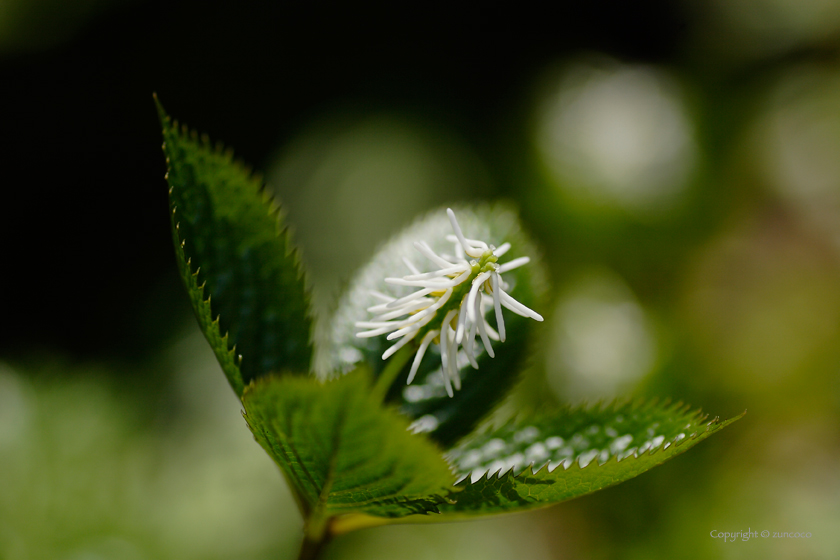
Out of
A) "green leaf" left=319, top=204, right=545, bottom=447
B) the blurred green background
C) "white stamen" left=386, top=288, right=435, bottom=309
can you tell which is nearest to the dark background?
the blurred green background

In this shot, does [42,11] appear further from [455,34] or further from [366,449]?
[366,449]

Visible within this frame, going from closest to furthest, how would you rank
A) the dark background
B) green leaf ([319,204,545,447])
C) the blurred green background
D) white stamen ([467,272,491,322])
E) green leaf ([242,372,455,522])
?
1. green leaf ([242,372,455,522])
2. white stamen ([467,272,491,322])
3. green leaf ([319,204,545,447])
4. the blurred green background
5. the dark background

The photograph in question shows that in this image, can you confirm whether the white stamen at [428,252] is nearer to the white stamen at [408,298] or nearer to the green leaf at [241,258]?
the white stamen at [408,298]

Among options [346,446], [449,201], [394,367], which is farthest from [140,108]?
[346,446]

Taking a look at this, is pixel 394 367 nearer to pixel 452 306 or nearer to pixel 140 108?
pixel 452 306

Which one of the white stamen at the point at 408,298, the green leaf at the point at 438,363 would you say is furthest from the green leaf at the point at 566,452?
the white stamen at the point at 408,298

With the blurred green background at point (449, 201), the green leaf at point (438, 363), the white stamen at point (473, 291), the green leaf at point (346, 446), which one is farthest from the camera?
the blurred green background at point (449, 201)

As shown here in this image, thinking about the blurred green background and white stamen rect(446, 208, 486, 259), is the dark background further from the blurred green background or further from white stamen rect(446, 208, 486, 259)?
white stamen rect(446, 208, 486, 259)
